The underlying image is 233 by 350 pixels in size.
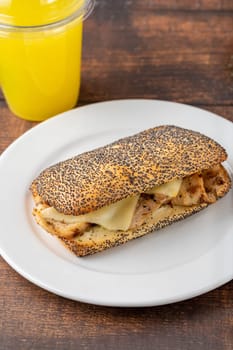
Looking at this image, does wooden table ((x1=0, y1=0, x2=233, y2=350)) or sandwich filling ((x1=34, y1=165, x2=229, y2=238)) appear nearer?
wooden table ((x1=0, y1=0, x2=233, y2=350))

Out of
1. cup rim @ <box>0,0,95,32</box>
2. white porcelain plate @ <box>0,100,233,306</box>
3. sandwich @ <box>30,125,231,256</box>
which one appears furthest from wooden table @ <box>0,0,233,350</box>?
cup rim @ <box>0,0,95,32</box>

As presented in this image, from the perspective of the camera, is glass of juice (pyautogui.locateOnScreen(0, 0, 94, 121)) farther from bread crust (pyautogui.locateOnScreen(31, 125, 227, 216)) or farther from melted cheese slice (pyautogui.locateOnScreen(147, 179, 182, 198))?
melted cheese slice (pyautogui.locateOnScreen(147, 179, 182, 198))

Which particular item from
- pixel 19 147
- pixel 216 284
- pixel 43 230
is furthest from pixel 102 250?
pixel 19 147

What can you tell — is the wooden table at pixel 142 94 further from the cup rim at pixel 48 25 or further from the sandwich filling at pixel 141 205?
the cup rim at pixel 48 25

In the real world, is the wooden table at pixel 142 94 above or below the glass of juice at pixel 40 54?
below

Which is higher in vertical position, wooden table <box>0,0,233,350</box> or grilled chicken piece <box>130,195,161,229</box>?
grilled chicken piece <box>130,195,161,229</box>

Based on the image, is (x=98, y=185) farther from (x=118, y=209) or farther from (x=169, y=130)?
(x=169, y=130)

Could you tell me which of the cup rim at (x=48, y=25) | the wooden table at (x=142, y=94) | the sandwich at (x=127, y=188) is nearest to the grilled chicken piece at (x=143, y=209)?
the sandwich at (x=127, y=188)
